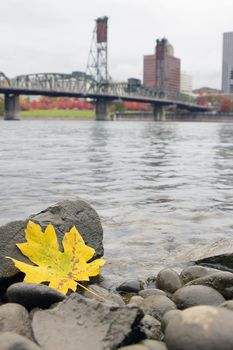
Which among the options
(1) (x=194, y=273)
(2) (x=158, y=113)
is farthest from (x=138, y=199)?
(2) (x=158, y=113)

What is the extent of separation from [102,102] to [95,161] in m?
125

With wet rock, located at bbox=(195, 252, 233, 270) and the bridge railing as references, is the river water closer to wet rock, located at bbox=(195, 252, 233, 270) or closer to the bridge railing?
wet rock, located at bbox=(195, 252, 233, 270)

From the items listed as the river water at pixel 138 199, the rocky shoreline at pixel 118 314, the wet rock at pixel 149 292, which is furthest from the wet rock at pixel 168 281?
the river water at pixel 138 199

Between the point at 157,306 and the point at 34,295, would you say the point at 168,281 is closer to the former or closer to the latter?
the point at 157,306

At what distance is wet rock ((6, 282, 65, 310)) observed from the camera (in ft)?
14.8

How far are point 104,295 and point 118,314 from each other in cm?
145

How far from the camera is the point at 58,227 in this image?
6.21m

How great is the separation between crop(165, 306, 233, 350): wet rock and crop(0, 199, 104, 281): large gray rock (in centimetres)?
241

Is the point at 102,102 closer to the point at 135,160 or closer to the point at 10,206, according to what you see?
the point at 135,160

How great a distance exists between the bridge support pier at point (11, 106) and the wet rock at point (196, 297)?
122307 millimetres

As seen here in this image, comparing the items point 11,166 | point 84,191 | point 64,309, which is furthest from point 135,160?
point 64,309

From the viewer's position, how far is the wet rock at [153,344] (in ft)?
11.8

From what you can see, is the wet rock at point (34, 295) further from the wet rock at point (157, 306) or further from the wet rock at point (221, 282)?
the wet rock at point (221, 282)

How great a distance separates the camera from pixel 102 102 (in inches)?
5748
